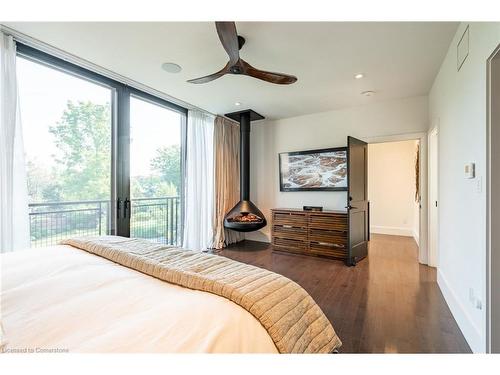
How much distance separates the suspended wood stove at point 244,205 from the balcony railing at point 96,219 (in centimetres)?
96

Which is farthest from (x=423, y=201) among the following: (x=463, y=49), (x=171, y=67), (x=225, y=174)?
(x=171, y=67)

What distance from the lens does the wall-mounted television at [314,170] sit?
→ 411 cm

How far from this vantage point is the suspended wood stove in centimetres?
418

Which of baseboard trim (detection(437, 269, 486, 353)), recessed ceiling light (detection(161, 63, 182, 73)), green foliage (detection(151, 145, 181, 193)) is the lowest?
baseboard trim (detection(437, 269, 486, 353))

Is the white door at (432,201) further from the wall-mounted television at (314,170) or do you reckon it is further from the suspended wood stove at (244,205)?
the suspended wood stove at (244,205)

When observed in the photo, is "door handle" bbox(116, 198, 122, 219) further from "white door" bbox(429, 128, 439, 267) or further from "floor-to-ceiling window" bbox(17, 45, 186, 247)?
"white door" bbox(429, 128, 439, 267)

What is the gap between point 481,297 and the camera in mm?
1548

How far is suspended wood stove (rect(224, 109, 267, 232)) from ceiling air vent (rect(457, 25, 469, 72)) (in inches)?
111

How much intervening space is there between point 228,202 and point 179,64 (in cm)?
263

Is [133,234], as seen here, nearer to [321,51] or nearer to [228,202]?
[228,202]

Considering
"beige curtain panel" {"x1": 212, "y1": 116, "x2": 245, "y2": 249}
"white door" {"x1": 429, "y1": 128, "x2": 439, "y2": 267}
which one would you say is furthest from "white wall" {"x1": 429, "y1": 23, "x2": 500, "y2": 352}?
"beige curtain panel" {"x1": 212, "y1": 116, "x2": 245, "y2": 249}

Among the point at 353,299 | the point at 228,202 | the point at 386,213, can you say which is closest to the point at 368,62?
the point at 353,299

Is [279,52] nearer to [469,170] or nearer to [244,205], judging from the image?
[469,170]

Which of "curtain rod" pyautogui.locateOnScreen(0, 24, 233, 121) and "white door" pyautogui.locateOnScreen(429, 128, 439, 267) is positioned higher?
"curtain rod" pyautogui.locateOnScreen(0, 24, 233, 121)
